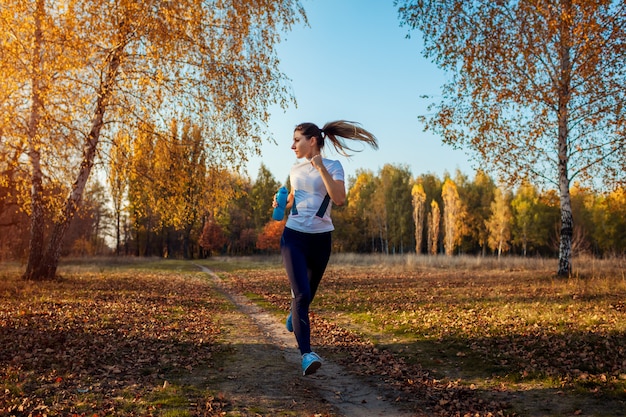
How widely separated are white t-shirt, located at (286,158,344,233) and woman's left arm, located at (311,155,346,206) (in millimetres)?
130

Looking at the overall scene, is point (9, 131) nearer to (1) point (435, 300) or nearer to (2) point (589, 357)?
(1) point (435, 300)

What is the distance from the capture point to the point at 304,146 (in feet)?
18.2

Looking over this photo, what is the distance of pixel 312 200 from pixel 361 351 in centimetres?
305

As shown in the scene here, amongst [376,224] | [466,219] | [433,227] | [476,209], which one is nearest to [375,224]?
[376,224]

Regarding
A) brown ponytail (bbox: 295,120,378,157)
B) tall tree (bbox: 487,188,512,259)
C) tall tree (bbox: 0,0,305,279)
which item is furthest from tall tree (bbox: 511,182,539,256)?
brown ponytail (bbox: 295,120,378,157)

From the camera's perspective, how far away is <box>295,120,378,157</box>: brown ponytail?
560 centimetres

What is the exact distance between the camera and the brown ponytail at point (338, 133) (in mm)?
5598

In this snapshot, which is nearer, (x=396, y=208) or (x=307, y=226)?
(x=307, y=226)

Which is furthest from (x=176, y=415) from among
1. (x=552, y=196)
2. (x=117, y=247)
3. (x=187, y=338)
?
(x=117, y=247)

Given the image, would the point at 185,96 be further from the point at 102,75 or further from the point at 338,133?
the point at 338,133

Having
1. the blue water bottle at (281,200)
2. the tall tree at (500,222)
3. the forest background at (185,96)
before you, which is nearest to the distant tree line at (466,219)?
the tall tree at (500,222)

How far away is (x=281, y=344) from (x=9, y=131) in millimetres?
11163

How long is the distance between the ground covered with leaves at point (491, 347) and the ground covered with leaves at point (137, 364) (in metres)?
→ 1.32

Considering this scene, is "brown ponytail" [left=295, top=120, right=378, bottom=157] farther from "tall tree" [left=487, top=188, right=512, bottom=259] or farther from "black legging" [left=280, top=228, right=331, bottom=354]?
"tall tree" [left=487, top=188, right=512, bottom=259]
